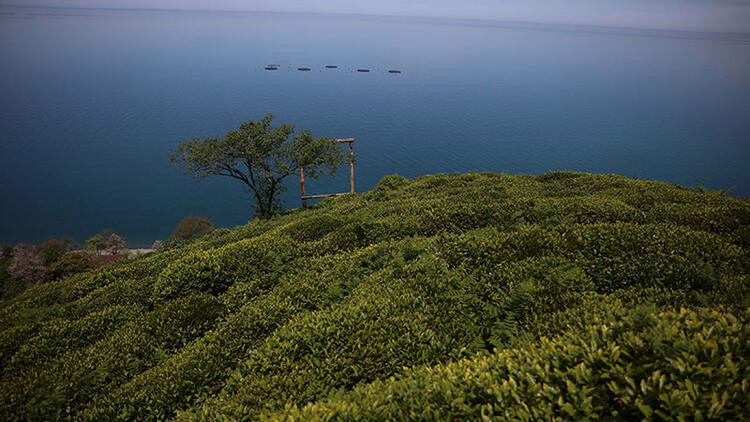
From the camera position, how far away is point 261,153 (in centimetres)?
3234

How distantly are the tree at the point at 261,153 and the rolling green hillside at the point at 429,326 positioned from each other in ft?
59.7

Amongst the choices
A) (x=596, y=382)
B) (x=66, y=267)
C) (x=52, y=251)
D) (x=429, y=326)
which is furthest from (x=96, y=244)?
(x=596, y=382)

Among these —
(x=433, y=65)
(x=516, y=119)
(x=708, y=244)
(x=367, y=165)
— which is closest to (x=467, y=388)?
(x=708, y=244)

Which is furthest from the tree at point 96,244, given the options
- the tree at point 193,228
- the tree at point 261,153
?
the tree at point 261,153

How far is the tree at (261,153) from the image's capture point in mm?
31844

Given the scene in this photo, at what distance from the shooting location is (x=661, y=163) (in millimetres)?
Result: 85812

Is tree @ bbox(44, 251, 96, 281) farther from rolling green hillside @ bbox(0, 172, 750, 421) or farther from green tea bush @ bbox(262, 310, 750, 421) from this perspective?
green tea bush @ bbox(262, 310, 750, 421)

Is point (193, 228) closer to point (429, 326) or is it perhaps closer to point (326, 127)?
point (326, 127)

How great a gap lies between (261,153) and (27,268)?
31.0 m

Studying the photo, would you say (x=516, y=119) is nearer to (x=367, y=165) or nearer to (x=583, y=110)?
(x=583, y=110)

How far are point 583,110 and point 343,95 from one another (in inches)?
3184

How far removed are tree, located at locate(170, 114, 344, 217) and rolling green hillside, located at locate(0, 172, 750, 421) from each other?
1820cm

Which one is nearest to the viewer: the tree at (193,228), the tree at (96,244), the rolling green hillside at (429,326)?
the rolling green hillside at (429,326)

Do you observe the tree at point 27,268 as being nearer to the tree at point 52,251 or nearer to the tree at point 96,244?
the tree at point 52,251
